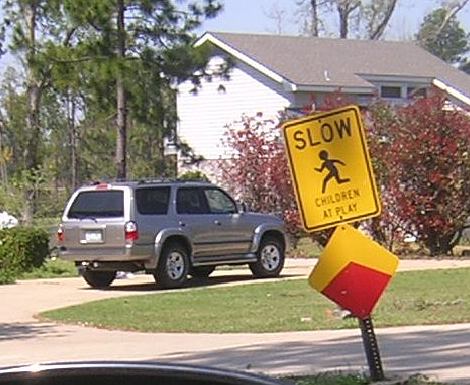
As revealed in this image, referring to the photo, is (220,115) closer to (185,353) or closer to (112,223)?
(112,223)

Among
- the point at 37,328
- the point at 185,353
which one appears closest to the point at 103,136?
the point at 37,328

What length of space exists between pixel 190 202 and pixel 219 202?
794mm

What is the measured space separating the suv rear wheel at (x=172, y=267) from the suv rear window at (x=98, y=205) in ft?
3.44

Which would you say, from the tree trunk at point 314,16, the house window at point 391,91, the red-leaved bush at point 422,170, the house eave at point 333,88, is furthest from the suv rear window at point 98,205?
the tree trunk at point 314,16

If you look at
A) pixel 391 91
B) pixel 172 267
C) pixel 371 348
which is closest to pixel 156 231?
pixel 172 267

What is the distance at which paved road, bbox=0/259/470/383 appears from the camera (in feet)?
40.0

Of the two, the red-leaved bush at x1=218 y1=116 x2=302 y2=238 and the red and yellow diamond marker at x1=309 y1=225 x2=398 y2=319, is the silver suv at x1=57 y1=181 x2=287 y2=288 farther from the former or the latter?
the red and yellow diamond marker at x1=309 y1=225 x2=398 y2=319

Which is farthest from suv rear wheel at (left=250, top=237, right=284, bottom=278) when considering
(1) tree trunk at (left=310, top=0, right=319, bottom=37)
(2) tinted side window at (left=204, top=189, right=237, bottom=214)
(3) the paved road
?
(1) tree trunk at (left=310, top=0, right=319, bottom=37)

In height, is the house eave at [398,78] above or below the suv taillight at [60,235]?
above

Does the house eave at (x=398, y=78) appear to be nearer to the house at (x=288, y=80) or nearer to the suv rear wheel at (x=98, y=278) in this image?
the house at (x=288, y=80)

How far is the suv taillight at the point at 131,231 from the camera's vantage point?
→ 21453mm

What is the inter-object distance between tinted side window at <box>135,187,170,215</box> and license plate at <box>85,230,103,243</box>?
0.75m

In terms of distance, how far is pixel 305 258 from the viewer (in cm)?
2988

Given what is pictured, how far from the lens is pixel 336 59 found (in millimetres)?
46125
